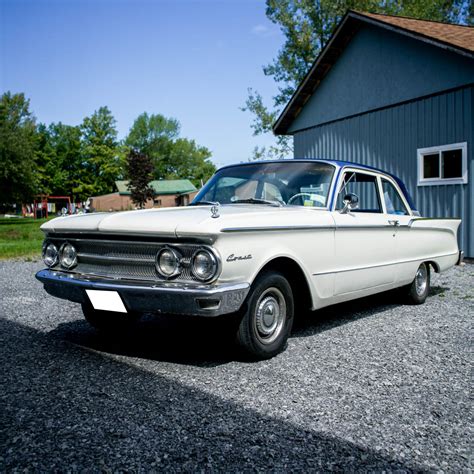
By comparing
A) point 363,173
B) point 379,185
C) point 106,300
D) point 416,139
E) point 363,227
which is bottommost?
point 106,300

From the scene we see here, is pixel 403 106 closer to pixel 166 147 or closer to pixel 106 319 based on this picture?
pixel 106 319

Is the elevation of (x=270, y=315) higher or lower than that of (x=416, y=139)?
lower

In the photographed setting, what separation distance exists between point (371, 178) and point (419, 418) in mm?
3305

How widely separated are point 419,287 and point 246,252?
3637mm

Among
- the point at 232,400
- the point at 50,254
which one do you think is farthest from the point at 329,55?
the point at 232,400

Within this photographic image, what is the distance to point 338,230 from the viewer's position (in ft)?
14.9

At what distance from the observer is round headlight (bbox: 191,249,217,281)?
130 inches

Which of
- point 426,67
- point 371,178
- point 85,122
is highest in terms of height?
point 85,122

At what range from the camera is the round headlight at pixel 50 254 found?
4215 mm

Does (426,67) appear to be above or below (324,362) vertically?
above

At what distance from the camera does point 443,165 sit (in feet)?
36.2

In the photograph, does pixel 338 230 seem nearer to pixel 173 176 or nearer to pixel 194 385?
pixel 194 385

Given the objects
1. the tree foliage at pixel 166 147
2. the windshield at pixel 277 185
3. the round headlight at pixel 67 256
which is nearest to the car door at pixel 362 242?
the windshield at pixel 277 185

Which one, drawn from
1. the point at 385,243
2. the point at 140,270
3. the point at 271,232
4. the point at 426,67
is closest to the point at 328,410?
the point at 271,232
